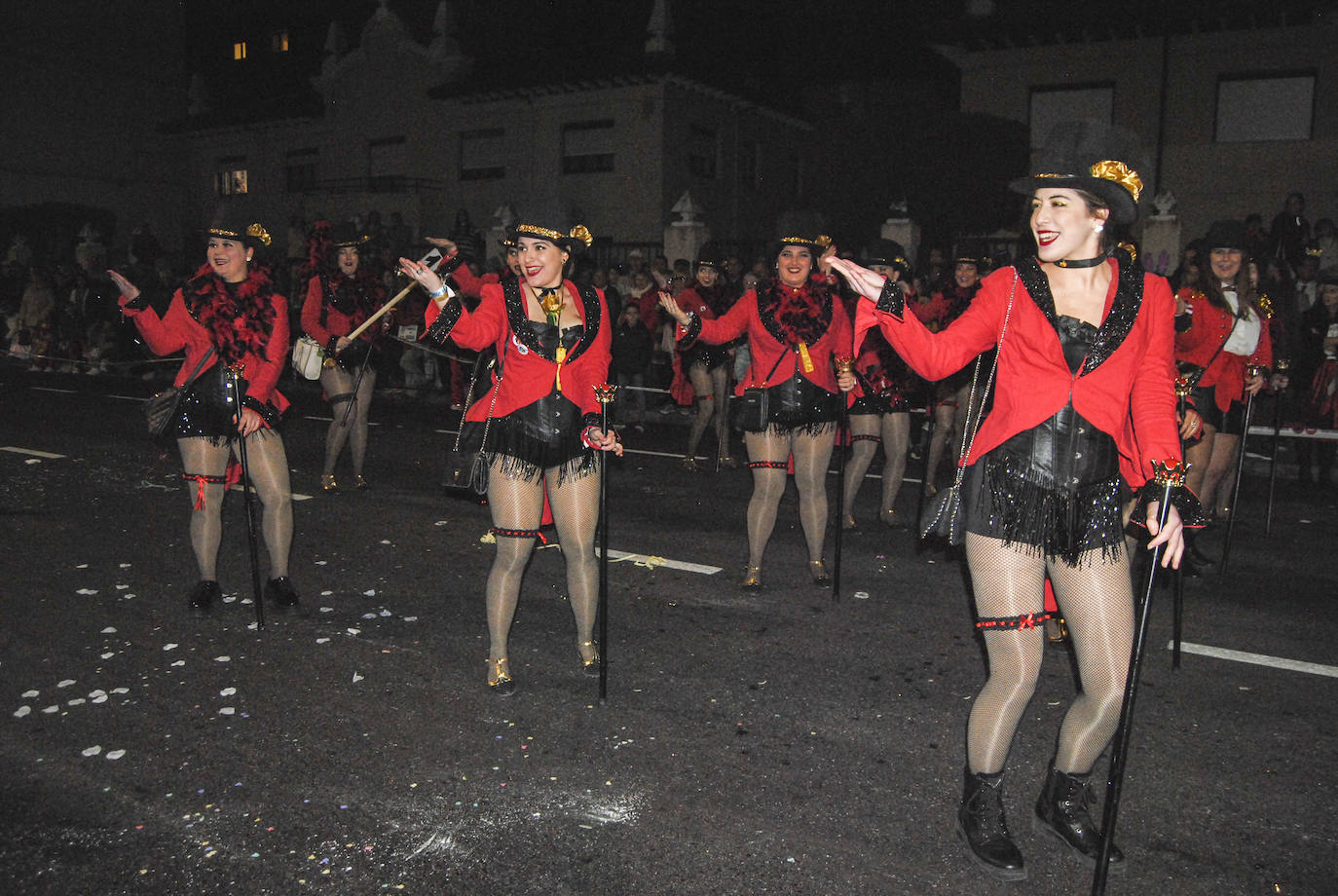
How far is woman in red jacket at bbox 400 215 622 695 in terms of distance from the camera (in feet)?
15.4

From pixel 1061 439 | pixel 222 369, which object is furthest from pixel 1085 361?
pixel 222 369

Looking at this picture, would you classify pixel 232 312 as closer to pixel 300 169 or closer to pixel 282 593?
pixel 282 593

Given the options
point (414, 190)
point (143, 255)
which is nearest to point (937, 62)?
point (414, 190)

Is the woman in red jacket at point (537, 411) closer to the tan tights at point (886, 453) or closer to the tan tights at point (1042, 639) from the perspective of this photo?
the tan tights at point (1042, 639)

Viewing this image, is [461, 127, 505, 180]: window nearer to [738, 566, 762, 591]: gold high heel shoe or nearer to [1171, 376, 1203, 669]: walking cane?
[738, 566, 762, 591]: gold high heel shoe

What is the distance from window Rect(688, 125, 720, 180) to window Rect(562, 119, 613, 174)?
2.24m

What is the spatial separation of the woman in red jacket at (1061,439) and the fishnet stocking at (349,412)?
6785 millimetres

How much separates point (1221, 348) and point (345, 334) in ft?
23.0

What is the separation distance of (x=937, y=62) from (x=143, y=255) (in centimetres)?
3142

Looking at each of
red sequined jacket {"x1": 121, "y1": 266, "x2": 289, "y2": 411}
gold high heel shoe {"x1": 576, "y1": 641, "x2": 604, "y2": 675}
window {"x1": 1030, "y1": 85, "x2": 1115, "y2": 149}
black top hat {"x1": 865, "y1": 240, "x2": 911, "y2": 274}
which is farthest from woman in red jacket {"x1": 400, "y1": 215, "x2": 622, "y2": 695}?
window {"x1": 1030, "y1": 85, "x2": 1115, "y2": 149}

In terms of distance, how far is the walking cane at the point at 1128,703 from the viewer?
3.11 m

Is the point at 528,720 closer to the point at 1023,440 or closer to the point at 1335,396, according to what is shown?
the point at 1023,440

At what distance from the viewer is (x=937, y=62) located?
4134 cm

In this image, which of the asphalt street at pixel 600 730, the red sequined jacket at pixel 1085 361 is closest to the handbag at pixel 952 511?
the red sequined jacket at pixel 1085 361
